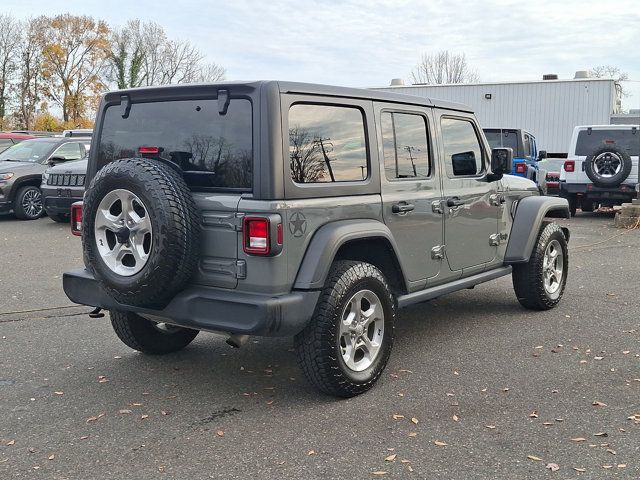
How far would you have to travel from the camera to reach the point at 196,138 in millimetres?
4312

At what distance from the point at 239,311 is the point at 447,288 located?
2.03 meters

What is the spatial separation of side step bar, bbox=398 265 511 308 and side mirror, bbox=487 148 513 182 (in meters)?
0.80

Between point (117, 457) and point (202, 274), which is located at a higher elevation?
point (202, 274)

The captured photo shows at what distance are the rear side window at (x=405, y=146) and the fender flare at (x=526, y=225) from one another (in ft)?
4.89

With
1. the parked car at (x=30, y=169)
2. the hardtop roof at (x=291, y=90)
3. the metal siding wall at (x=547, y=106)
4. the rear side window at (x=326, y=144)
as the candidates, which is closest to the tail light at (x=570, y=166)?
the metal siding wall at (x=547, y=106)

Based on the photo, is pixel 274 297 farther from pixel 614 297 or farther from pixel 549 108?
pixel 549 108

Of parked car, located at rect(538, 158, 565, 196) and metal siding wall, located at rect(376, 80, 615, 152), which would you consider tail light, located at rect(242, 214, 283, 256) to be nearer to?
parked car, located at rect(538, 158, 565, 196)


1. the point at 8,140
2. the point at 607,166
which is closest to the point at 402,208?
the point at 607,166

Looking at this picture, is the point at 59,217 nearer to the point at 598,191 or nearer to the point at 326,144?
the point at 326,144

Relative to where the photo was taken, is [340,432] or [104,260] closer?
[340,432]

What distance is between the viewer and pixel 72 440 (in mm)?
3816

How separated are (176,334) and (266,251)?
1.79m

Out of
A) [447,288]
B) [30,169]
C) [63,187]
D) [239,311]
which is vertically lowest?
[447,288]

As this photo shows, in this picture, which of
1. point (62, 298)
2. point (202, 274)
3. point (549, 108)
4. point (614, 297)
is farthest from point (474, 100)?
point (202, 274)
